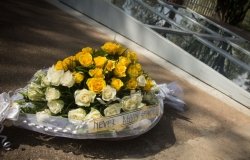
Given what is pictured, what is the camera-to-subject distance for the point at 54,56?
4988 mm

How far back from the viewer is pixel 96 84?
10.3 ft

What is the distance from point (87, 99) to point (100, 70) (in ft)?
0.87

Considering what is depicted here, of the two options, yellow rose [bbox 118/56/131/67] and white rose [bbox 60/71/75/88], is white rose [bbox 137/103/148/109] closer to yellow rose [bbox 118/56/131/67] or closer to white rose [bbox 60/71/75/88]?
yellow rose [bbox 118/56/131/67]

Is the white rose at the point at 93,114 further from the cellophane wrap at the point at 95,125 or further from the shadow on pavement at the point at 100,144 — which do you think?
the shadow on pavement at the point at 100,144

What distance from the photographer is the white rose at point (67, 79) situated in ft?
10.2

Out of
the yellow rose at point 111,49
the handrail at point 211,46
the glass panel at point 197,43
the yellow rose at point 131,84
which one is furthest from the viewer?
the handrail at point 211,46

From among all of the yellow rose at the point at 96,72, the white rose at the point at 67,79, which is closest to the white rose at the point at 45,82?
the white rose at the point at 67,79

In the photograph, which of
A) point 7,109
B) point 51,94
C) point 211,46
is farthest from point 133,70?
point 211,46

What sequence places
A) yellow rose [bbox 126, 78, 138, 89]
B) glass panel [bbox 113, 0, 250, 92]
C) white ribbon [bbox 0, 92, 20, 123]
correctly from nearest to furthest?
white ribbon [bbox 0, 92, 20, 123]
yellow rose [bbox 126, 78, 138, 89]
glass panel [bbox 113, 0, 250, 92]

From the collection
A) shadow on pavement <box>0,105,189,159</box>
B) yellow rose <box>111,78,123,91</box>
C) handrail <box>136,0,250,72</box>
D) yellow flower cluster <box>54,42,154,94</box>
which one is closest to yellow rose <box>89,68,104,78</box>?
yellow flower cluster <box>54,42,154,94</box>

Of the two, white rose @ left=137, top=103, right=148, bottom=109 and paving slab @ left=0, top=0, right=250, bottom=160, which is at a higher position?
white rose @ left=137, top=103, right=148, bottom=109

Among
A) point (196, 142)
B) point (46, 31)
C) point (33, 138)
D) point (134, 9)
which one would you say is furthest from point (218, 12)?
point (33, 138)

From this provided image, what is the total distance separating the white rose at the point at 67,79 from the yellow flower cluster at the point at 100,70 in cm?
6

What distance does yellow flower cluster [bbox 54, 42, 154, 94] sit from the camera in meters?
3.16
